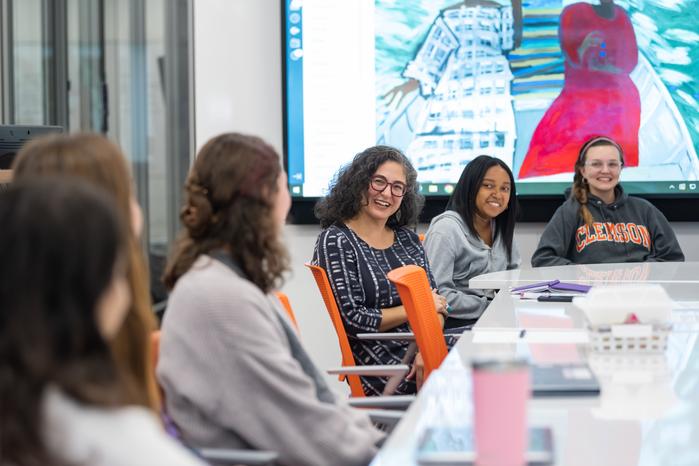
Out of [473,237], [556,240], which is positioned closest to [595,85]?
[556,240]

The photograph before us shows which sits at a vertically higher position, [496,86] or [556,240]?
[496,86]

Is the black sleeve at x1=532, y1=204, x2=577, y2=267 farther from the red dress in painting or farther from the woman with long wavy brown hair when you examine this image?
the woman with long wavy brown hair

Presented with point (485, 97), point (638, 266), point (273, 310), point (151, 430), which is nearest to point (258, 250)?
point (273, 310)

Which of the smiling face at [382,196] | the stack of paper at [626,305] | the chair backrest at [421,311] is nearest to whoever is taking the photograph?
the stack of paper at [626,305]

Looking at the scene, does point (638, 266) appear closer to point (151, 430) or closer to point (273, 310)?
point (273, 310)

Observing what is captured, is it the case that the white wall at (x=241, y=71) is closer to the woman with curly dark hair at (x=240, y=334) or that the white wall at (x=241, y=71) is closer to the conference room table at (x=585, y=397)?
the conference room table at (x=585, y=397)

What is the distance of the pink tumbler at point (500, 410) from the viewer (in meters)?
1.05

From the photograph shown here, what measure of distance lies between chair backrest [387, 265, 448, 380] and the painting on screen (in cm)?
212

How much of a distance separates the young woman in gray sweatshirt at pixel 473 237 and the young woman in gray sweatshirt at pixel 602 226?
29 cm

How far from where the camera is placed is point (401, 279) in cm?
253

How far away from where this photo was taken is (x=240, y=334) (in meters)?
1.57

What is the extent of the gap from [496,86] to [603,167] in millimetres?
730

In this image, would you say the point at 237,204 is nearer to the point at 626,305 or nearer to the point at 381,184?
the point at 626,305

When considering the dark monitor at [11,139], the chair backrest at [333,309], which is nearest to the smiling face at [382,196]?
the chair backrest at [333,309]
